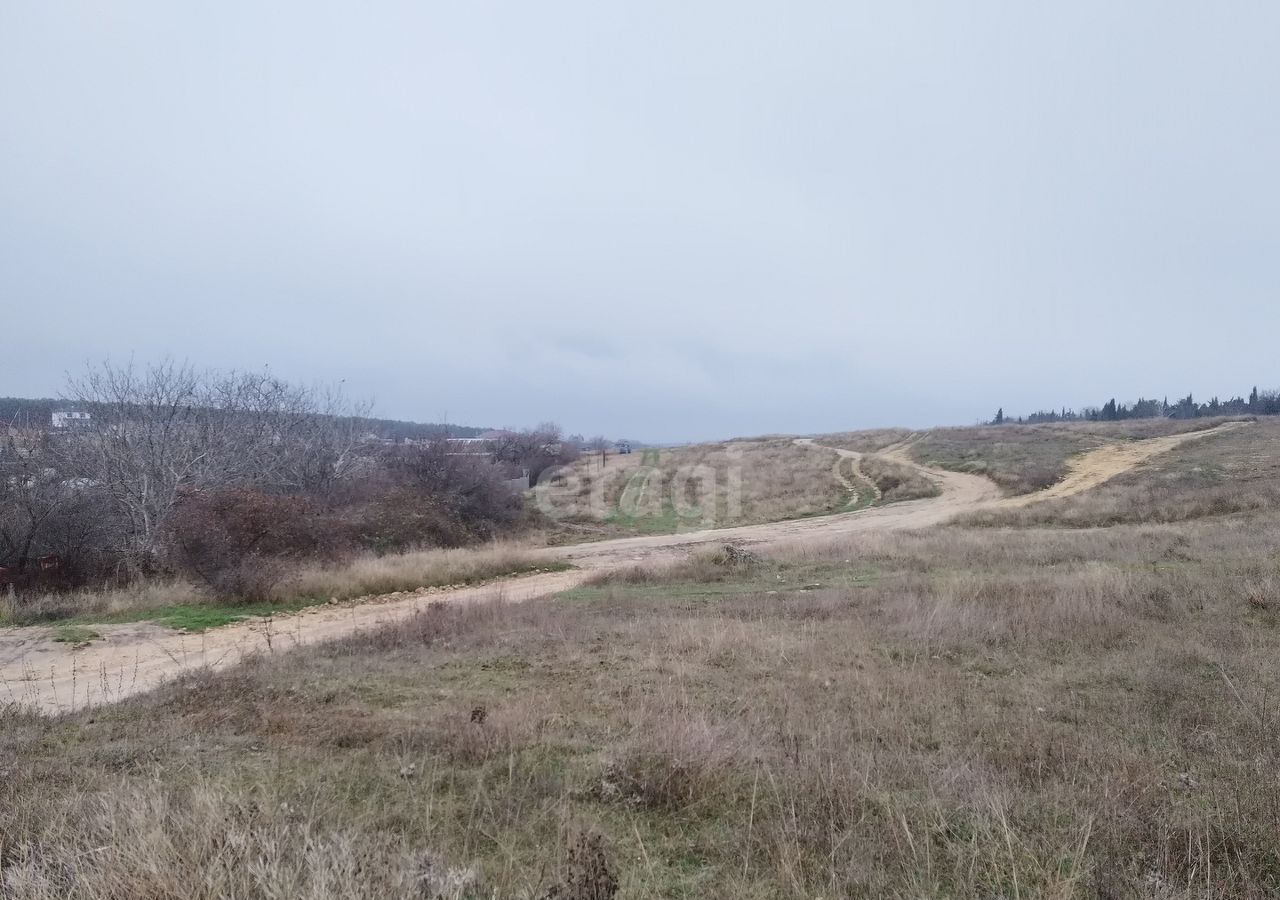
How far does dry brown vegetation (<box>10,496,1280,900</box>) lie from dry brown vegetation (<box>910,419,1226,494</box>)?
94.8 ft

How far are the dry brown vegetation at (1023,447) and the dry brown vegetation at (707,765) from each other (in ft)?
94.8

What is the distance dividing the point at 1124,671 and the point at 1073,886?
198 inches

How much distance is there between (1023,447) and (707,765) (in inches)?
2054

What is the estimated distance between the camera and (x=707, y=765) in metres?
4.39

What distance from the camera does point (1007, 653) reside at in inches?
313

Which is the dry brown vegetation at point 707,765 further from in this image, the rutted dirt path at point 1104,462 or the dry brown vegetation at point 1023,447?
the dry brown vegetation at point 1023,447

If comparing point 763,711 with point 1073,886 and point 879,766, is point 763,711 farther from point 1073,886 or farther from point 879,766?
point 1073,886

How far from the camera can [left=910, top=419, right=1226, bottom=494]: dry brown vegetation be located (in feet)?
122

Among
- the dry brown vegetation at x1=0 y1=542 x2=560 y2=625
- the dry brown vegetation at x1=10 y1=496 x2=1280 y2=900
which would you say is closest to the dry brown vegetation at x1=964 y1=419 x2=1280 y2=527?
the dry brown vegetation at x1=10 y1=496 x2=1280 y2=900

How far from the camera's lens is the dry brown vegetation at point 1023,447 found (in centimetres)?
3712

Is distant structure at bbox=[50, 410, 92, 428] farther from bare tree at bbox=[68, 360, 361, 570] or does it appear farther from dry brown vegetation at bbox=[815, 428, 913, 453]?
dry brown vegetation at bbox=[815, 428, 913, 453]

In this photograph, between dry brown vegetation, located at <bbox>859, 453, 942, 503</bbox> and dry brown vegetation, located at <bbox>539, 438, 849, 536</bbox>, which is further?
dry brown vegetation, located at <bbox>859, 453, 942, 503</bbox>

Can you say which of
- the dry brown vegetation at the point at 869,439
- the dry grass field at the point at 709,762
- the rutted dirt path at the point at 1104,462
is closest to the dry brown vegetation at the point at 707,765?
the dry grass field at the point at 709,762

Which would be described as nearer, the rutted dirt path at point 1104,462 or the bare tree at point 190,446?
the bare tree at point 190,446
